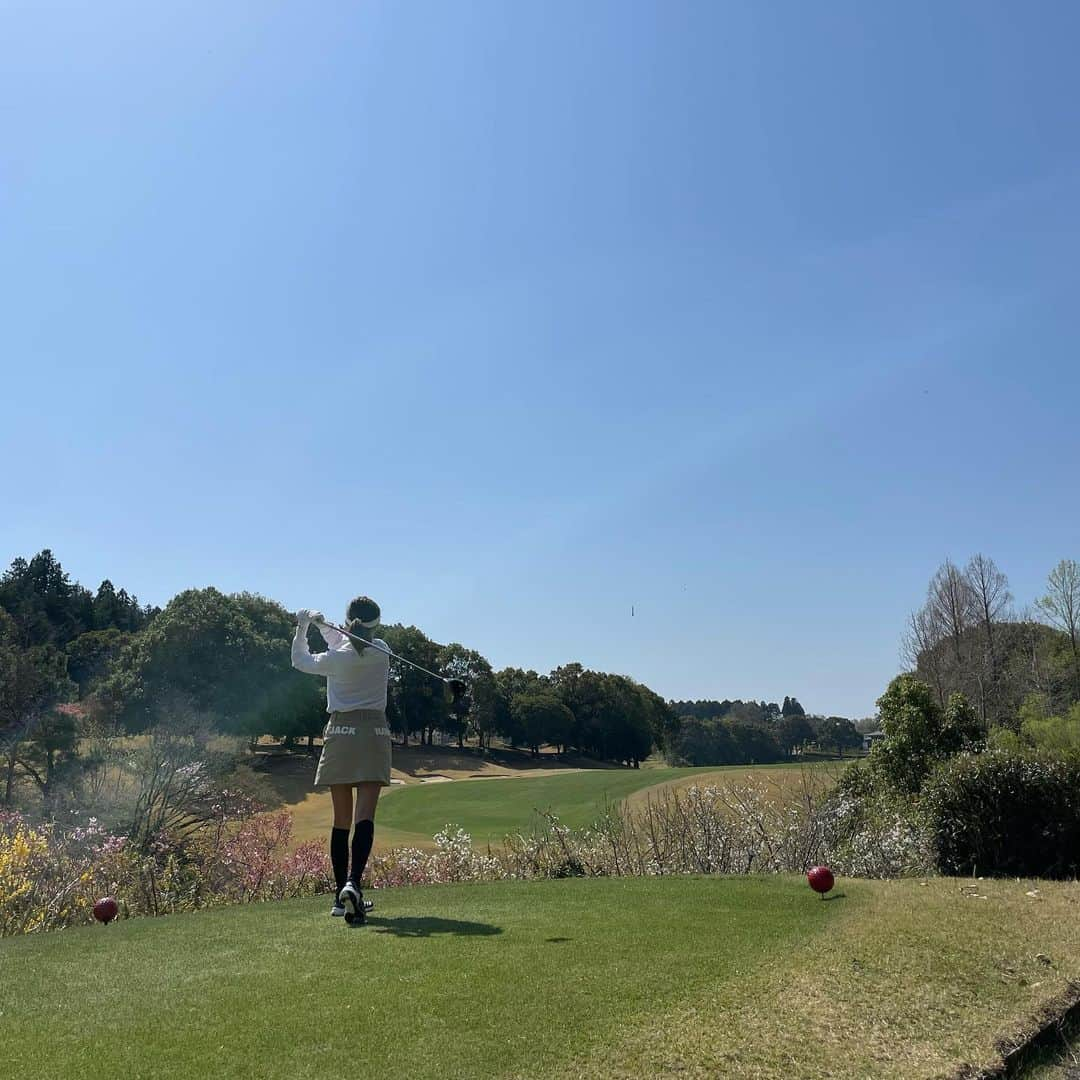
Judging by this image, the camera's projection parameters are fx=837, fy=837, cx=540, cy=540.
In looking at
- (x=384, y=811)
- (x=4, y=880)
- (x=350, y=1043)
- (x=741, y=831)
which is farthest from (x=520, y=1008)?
(x=384, y=811)

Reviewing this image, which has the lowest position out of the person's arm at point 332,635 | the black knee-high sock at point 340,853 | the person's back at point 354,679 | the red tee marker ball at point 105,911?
the red tee marker ball at point 105,911

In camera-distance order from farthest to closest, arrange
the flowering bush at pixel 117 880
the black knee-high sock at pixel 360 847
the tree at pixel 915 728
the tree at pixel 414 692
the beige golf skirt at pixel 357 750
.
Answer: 1. the tree at pixel 414 692
2. the tree at pixel 915 728
3. the flowering bush at pixel 117 880
4. the beige golf skirt at pixel 357 750
5. the black knee-high sock at pixel 360 847

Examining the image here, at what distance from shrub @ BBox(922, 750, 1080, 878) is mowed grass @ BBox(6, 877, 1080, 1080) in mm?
2985

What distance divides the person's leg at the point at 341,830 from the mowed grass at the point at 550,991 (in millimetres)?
357

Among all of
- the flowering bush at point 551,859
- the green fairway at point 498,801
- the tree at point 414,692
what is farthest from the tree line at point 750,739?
the flowering bush at point 551,859

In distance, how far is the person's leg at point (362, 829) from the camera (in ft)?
17.9

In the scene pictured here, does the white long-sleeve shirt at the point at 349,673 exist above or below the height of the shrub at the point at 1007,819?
above

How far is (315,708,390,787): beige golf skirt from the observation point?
560 cm

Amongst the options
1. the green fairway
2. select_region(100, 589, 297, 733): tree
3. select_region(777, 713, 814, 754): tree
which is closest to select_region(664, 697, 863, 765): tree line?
select_region(777, 713, 814, 754): tree

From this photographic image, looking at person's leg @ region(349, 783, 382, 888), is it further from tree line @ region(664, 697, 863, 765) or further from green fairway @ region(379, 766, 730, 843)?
tree line @ region(664, 697, 863, 765)

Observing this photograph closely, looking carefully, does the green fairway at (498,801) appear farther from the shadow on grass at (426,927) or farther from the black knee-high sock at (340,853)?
the shadow on grass at (426,927)

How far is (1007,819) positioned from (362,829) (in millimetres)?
6738

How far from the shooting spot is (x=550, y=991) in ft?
11.4

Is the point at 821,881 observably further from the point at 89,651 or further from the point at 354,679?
the point at 89,651
